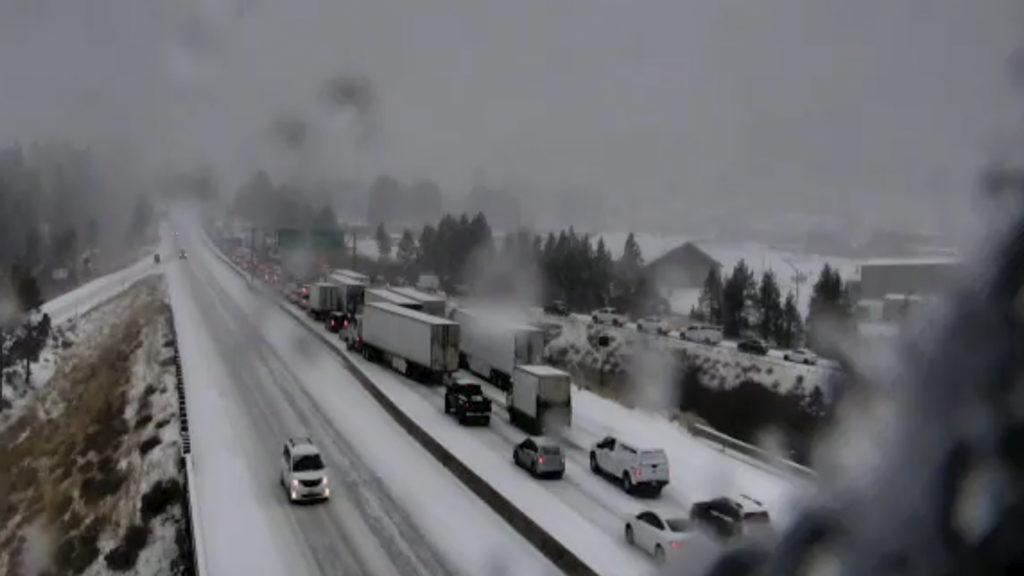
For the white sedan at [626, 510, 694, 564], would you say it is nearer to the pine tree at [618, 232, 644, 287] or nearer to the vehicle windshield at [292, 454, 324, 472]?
the vehicle windshield at [292, 454, 324, 472]

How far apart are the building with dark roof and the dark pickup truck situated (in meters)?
39.2

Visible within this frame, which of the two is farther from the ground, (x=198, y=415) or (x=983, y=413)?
(x=983, y=413)

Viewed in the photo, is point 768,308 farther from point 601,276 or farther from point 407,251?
point 407,251

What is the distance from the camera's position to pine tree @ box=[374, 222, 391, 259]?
78.8 metres

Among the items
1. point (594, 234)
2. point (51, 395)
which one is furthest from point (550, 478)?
point (594, 234)

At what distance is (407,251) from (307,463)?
56441 millimetres

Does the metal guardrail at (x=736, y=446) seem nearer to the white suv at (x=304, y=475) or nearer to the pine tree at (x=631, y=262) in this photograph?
the white suv at (x=304, y=475)

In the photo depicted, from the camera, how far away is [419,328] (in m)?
29.8

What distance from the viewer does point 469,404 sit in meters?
23.8

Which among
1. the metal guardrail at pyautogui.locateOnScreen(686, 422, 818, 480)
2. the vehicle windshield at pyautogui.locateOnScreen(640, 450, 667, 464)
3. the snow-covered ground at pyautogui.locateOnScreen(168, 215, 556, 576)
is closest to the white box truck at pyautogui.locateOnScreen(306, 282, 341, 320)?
the snow-covered ground at pyautogui.locateOnScreen(168, 215, 556, 576)

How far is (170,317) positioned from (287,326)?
5673 millimetres

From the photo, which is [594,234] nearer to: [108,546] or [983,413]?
[108,546]

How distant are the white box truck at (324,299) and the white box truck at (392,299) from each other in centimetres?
626

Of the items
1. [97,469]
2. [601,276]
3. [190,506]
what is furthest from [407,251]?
[190,506]
